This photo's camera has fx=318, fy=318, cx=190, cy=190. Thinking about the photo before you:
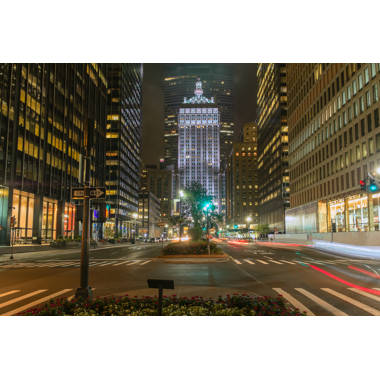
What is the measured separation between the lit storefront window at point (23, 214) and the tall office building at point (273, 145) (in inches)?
3268

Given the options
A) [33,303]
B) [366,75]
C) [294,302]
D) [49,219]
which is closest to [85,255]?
[33,303]

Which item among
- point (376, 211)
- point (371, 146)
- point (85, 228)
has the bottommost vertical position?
point (85, 228)

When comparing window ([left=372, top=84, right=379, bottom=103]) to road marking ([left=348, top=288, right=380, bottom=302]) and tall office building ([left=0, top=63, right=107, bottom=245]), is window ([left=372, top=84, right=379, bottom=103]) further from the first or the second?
road marking ([left=348, top=288, right=380, bottom=302])

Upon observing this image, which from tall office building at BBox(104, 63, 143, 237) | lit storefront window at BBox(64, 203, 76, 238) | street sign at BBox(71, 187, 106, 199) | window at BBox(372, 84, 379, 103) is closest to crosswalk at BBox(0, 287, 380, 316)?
street sign at BBox(71, 187, 106, 199)

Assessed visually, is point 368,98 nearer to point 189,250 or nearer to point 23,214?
point 189,250

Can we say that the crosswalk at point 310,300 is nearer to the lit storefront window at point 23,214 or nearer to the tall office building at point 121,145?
the lit storefront window at point 23,214

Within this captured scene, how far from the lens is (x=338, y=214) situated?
6362 cm

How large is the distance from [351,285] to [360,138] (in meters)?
47.2

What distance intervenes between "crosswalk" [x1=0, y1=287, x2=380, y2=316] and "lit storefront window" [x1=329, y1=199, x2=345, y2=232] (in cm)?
5229

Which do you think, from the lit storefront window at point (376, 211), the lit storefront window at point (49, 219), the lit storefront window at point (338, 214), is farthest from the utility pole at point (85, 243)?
the lit storefront window at point (338, 214)

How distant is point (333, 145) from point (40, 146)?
2251 inches

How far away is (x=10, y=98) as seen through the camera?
49031mm

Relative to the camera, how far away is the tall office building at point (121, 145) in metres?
120

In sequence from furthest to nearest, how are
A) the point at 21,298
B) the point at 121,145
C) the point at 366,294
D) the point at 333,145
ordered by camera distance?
the point at 121,145 < the point at 333,145 < the point at 366,294 < the point at 21,298
